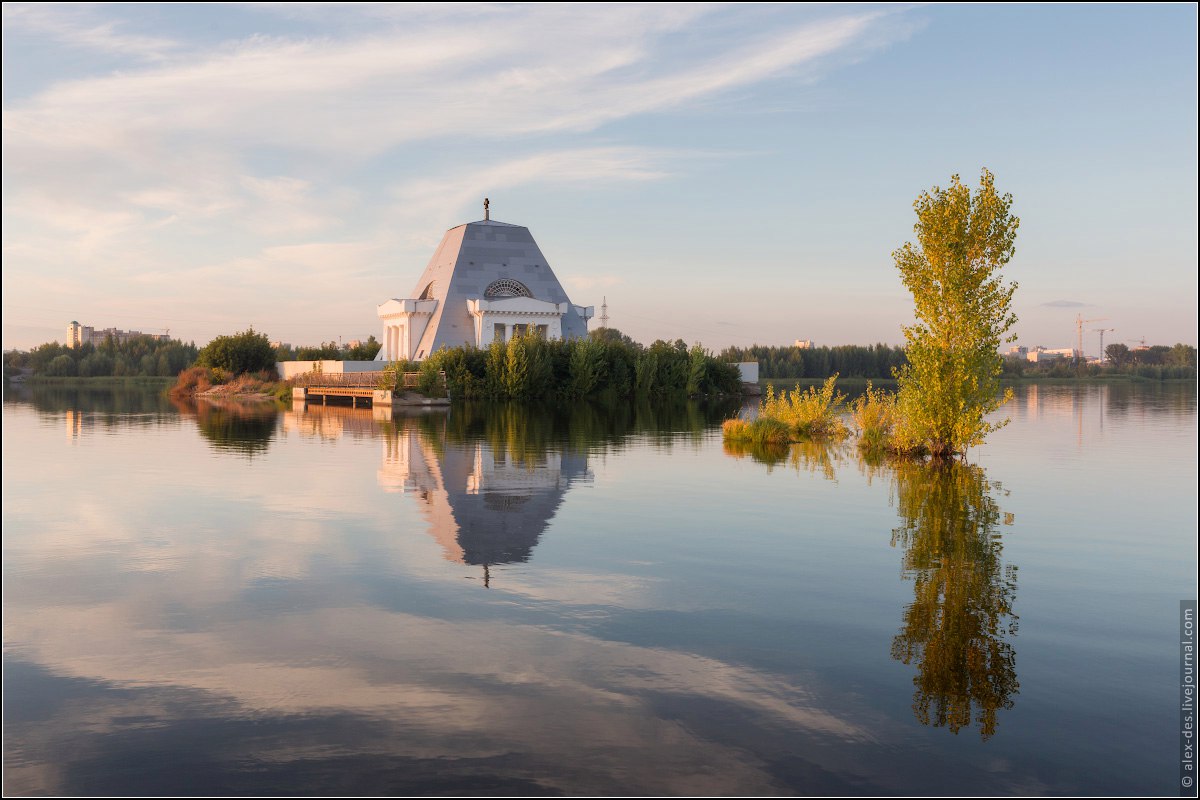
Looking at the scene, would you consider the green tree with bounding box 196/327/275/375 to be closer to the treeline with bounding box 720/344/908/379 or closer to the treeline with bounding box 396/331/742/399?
the treeline with bounding box 396/331/742/399

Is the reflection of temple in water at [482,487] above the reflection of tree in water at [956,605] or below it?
above

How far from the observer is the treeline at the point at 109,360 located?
10775 cm

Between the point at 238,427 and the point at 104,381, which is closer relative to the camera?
the point at 238,427

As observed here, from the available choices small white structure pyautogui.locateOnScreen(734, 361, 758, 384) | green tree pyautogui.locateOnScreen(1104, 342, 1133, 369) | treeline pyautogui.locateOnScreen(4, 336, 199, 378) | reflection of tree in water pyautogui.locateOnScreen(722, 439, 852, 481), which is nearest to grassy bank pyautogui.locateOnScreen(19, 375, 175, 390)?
treeline pyautogui.locateOnScreen(4, 336, 199, 378)

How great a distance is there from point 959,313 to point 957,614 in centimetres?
1362

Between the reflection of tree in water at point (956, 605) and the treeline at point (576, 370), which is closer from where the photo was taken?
the reflection of tree in water at point (956, 605)

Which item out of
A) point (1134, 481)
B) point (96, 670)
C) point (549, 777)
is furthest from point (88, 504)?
point (1134, 481)

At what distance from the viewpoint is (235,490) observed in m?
15.6

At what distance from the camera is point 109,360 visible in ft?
361

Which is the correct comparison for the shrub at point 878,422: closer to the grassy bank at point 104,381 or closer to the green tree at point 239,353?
the green tree at point 239,353

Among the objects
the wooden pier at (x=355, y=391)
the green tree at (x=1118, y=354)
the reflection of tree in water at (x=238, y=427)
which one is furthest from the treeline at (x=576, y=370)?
the green tree at (x=1118, y=354)

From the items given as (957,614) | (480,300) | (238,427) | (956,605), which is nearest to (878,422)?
(956,605)

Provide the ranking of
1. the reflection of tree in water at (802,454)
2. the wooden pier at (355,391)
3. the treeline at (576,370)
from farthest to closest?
the treeline at (576,370) → the wooden pier at (355,391) → the reflection of tree in water at (802,454)

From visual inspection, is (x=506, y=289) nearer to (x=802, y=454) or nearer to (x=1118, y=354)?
(x=802, y=454)
